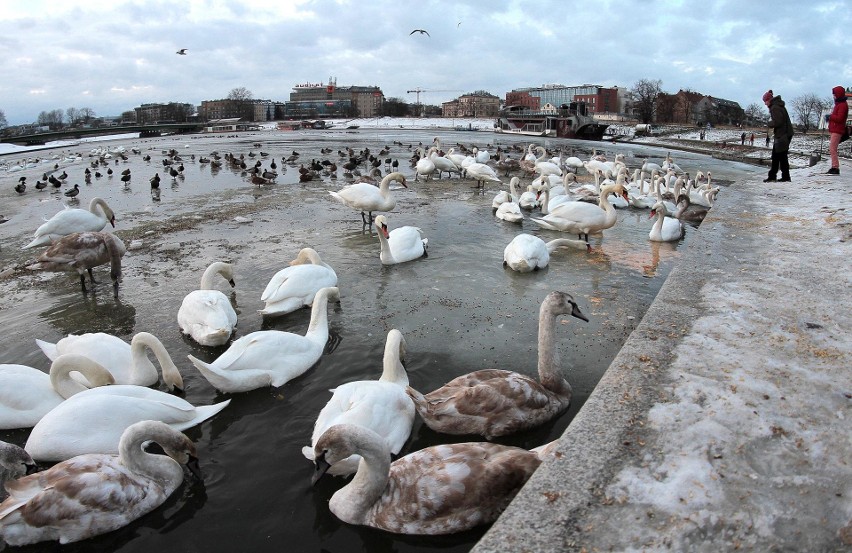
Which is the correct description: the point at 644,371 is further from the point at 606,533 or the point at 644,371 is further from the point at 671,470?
the point at 606,533

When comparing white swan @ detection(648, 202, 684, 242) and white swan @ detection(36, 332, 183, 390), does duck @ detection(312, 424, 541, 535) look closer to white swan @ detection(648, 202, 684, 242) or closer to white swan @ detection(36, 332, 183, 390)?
white swan @ detection(36, 332, 183, 390)

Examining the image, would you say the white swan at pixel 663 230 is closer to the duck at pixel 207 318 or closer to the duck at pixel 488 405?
the duck at pixel 488 405

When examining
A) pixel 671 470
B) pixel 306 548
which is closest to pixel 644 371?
pixel 671 470

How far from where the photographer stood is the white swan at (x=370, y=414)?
4051 millimetres

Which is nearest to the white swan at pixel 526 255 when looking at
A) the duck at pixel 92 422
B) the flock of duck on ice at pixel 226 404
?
the flock of duck on ice at pixel 226 404

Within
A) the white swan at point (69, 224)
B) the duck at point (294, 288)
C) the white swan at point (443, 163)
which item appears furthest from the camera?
the white swan at point (443, 163)

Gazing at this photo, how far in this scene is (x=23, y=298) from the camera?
26.1ft

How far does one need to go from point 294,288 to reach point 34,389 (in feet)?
9.77

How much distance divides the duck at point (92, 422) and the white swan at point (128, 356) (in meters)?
0.71

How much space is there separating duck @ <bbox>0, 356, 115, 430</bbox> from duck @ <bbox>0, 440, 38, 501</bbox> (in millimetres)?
982

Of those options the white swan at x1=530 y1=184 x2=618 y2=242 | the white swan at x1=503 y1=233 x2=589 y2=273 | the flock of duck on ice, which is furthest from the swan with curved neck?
the flock of duck on ice

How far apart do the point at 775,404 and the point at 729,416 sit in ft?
1.19

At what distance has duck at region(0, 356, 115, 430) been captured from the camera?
4582 millimetres

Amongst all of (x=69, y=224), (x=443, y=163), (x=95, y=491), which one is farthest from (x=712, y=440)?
(x=443, y=163)
